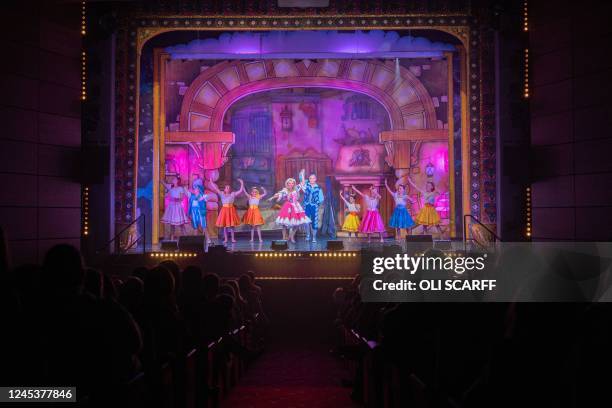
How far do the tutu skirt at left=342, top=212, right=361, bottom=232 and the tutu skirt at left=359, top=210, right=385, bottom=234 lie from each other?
0.51 feet

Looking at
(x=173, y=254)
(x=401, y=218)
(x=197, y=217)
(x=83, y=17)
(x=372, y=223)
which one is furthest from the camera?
(x=372, y=223)

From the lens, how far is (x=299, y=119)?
14844 mm

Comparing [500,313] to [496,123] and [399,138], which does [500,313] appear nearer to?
[496,123]

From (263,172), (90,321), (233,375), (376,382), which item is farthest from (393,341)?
(263,172)

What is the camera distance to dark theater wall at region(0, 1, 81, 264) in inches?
360

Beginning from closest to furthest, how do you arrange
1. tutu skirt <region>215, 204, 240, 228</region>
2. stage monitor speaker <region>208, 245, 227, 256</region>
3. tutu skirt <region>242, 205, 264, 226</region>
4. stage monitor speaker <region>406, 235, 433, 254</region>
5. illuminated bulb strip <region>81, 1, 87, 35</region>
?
1. stage monitor speaker <region>208, 245, 227, 256</region>
2. illuminated bulb strip <region>81, 1, 87, 35</region>
3. stage monitor speaker <region>406, 235, 433, 254</region>
4. tutu skirt <region>215, 204, 240, 228</region>
5. tutu skirt <region>242, 205, 264, 226</region>

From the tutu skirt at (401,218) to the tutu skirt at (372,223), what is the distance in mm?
293

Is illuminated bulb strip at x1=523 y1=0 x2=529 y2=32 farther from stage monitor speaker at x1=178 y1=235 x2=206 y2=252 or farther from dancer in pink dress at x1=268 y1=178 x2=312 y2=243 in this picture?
stage monitor speaker at x1=178 y1=235 x2=206 y2=252

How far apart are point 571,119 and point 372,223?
16.4 feet

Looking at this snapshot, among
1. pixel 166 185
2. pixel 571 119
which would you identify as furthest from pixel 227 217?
pixel 571 119

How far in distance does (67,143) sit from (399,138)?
291 inches

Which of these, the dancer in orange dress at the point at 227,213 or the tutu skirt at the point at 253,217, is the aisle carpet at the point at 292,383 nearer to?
the dancer in orange dress at the point at 227,213

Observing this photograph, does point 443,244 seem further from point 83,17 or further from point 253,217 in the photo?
point 83,17

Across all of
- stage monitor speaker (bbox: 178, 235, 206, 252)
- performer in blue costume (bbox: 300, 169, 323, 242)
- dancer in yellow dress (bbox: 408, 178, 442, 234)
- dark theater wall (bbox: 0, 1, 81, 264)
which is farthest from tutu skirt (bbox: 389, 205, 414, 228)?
dark theater wall (bbox: 0, 1, 81, 264)
